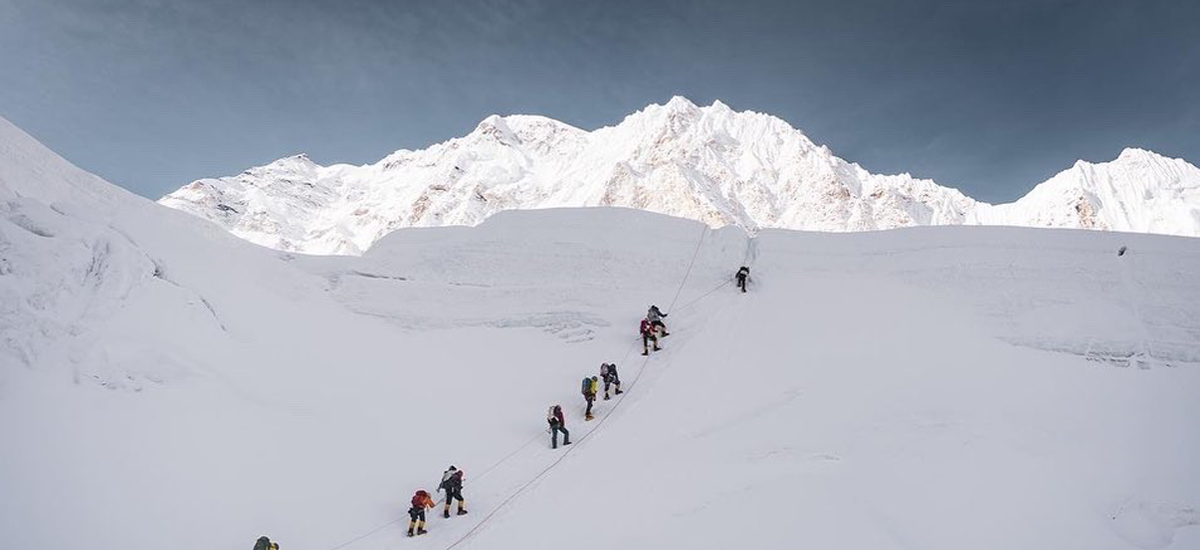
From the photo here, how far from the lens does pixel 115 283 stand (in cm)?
1603

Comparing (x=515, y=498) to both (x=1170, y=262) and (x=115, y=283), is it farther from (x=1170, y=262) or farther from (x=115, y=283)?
(x=1170, y=262)

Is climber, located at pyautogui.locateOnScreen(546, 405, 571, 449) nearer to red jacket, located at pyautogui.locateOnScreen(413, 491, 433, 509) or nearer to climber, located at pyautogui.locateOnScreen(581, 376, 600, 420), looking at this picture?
climber, located at pyautogui.locateOnScreen(581, 376, 600, 420)

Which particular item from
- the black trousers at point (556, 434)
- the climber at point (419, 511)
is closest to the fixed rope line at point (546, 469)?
the black trousers at point (556, 434)

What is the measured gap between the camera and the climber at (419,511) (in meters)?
12.6

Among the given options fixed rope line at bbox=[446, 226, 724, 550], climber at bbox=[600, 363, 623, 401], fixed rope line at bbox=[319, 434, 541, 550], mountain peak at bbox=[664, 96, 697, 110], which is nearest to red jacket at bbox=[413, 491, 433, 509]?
fixed rope line at bbox=[319, 434, 541, 550]

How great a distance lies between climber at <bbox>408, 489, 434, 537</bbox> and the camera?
1256 centimetres

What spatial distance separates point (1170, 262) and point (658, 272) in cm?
1627

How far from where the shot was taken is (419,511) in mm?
12633

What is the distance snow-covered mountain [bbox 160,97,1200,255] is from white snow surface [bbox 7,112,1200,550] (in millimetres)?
119125

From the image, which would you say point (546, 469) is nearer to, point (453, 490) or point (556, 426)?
point (556, 426)

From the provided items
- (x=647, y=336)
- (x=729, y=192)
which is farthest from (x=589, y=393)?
(x=729, y=192)

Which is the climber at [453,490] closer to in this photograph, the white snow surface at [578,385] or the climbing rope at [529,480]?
the white snow surface at [578,385]

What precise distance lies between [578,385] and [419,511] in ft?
23.1

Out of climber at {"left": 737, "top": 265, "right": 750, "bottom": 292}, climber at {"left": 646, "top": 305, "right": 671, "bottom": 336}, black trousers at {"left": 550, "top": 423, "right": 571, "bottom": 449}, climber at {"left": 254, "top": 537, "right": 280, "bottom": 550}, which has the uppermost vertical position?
climber at {"left": 737, "top": 265, "right": 750, "bottom": 292}
